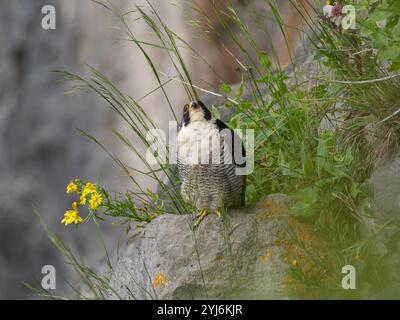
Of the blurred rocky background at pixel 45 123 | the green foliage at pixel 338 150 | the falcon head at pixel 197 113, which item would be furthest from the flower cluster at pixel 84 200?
the blurred rocky background at pixel 45 123

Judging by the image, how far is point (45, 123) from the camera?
7.60 metres

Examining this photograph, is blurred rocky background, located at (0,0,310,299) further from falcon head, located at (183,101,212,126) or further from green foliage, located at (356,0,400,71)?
green foliage, located at (356,0,400,71)

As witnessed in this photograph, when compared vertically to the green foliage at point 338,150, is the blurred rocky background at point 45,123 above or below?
above

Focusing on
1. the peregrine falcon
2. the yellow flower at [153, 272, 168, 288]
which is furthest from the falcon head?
the yellow flower at [153, 272, 168, 288]

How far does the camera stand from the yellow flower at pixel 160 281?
140 inches

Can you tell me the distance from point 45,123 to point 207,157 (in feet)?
14.5

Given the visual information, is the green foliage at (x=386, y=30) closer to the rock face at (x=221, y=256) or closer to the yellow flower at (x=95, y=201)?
the rock face at (x=221, y=256)

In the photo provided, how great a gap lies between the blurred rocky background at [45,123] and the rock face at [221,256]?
366cm

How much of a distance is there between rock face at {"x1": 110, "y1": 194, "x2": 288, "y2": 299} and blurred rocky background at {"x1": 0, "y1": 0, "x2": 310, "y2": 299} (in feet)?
12.0

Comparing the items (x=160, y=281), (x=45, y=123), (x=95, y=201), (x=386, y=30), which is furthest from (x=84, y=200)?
(x=45, y=123)

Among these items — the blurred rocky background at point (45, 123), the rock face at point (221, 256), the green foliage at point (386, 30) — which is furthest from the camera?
the blurred rocky background at point (45, 123)

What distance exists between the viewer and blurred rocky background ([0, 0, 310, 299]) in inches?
289

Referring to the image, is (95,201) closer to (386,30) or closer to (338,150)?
(338,150)

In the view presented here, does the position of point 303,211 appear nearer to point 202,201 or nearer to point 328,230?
point 328,230
